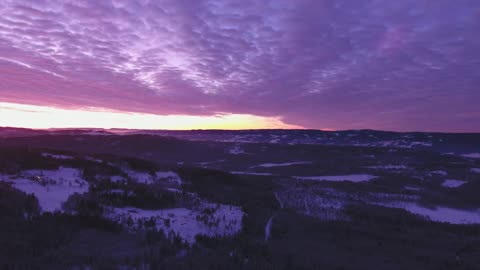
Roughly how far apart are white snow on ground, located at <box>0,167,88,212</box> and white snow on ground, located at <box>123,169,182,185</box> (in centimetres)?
381

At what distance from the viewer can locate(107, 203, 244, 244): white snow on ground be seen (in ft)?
35.2

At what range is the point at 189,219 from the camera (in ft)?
39.8

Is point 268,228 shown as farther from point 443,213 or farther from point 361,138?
point 361,138

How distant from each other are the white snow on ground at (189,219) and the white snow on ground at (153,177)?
8081 mm

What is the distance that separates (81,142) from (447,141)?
430ft

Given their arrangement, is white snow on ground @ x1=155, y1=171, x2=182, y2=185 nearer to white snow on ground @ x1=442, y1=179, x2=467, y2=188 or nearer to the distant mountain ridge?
white snow on ground @ x1=442, y1=179, x2=467, y2=188

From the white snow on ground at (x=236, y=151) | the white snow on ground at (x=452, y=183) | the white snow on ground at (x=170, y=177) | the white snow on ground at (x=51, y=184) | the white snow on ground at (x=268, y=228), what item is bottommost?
the white snow on ground at (x=452, y=183)

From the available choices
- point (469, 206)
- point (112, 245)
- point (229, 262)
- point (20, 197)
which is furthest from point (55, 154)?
point (469, 206)

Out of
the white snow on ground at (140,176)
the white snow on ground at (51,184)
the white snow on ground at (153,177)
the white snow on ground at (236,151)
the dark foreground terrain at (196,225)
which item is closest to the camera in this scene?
the dark foreground terrain at (196,225)

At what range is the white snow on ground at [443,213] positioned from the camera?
19.6 metres

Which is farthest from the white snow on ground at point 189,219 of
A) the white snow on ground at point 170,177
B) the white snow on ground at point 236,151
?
the white snow on ground at point 236,151

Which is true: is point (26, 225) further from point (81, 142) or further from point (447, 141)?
point (447, 141)

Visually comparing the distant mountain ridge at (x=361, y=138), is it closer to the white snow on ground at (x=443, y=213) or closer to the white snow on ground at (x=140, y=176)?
the white snow on ground at (x=140, y=176)

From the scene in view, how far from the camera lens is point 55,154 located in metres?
23.0
